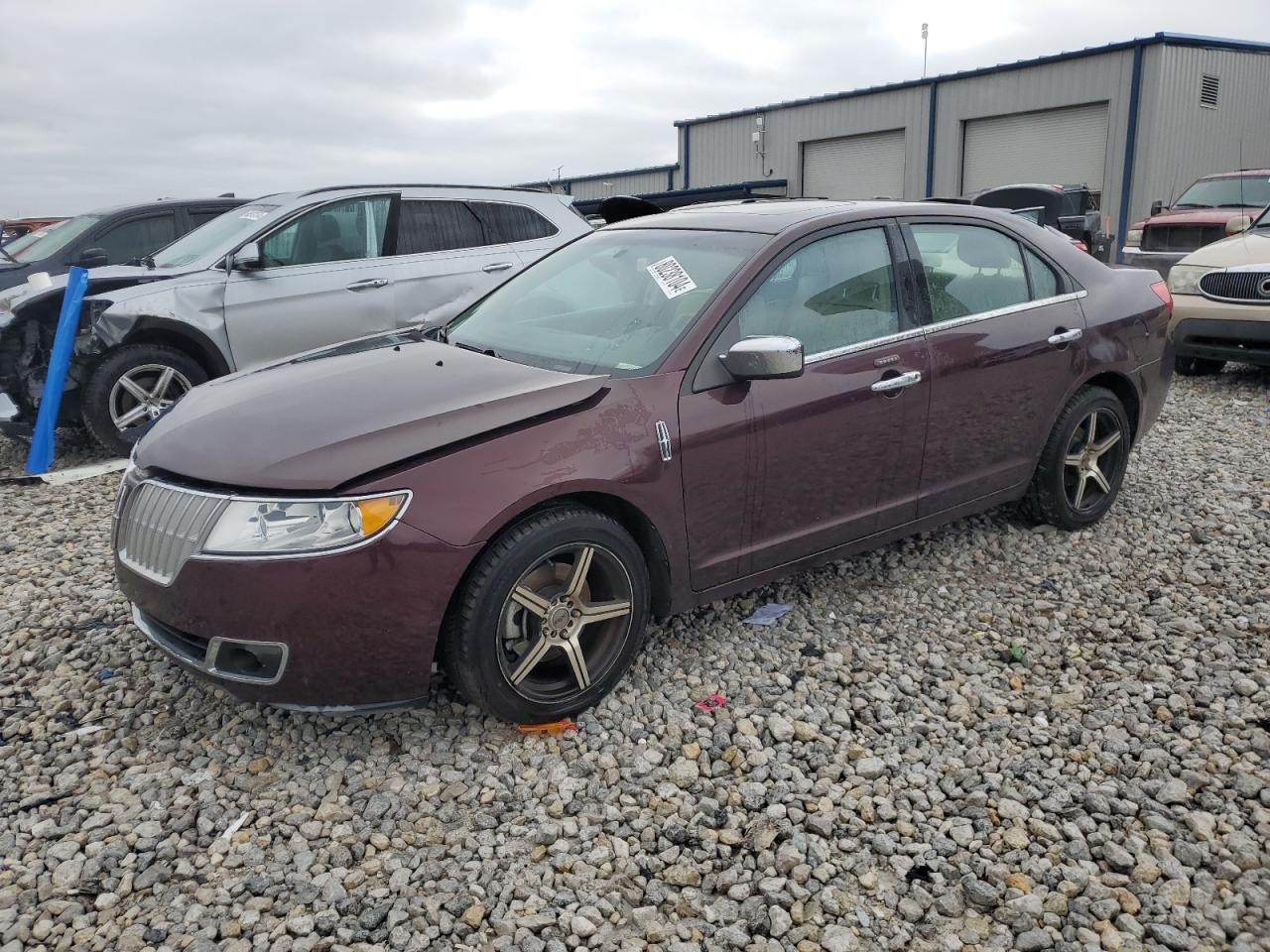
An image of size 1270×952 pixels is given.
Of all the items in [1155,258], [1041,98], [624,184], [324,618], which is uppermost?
[1041,98]

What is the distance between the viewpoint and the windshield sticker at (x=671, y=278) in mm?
3719

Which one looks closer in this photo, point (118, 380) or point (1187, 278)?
point (118, 380)

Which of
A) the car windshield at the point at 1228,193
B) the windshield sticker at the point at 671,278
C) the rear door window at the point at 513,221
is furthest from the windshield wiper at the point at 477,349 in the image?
the car windshield at the point at 1228,193

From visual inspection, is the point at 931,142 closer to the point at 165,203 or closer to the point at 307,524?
the point at 165,203

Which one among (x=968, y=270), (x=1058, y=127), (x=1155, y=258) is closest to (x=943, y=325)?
(x=968, y=270)

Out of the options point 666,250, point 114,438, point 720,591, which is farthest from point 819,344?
point 114,438

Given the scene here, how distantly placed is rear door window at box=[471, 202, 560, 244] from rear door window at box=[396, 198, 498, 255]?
0.07 m

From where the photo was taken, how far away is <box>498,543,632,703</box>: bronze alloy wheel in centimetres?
315

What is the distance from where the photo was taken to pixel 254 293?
22.4 ft

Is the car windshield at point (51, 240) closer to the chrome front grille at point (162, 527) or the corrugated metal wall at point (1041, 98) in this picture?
the chrome front grille at point (162, 527)

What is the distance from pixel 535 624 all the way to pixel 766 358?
1.18m

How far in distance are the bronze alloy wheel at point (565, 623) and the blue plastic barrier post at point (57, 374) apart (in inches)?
188

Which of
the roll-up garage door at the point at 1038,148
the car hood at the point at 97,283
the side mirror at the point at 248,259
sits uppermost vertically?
the roll-up garage door at the point at 1038,148

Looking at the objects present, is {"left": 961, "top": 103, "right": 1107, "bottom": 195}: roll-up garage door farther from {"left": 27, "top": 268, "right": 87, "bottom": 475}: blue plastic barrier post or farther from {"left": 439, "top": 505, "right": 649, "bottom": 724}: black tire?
{"left": 439, "top": 505, "right": 649, "bottom": 724}: black tire
